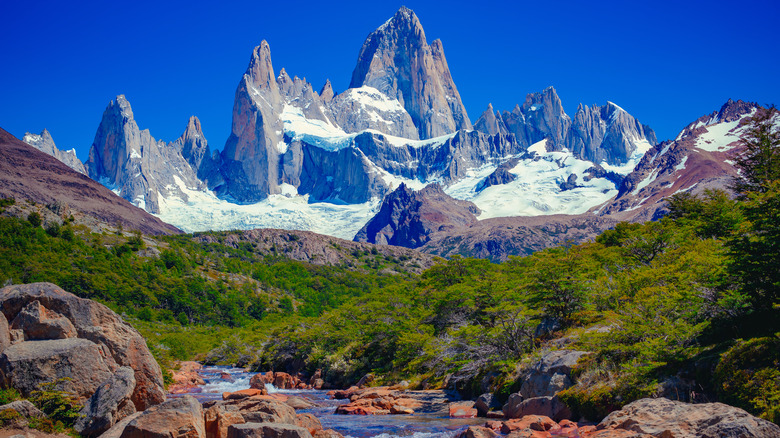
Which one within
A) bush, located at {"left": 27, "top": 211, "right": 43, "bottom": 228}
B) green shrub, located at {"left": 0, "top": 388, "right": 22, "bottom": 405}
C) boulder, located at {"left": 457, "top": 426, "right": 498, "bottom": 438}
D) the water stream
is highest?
bush, located at {"left": 27, "top": 211, "right": 43, "bottom": 228}

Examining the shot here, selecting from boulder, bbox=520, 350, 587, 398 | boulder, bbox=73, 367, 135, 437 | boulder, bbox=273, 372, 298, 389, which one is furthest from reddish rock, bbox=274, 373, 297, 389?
boulder, bbox=73, 367, 135, 437

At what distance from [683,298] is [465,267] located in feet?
111

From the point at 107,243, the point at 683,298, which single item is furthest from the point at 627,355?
the point at 107,243

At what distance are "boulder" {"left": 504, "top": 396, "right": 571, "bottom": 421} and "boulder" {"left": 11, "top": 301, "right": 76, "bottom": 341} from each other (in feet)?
63.0

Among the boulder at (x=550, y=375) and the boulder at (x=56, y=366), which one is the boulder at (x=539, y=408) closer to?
the boulder at (x=550, y=375)

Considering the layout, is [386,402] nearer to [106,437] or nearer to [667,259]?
[106,437]

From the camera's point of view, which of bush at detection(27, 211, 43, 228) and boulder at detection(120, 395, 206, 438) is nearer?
boulder at detection(120, 395, 206, 438)

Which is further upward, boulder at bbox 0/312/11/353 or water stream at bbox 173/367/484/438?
boulder at bbox 0/312/11/353

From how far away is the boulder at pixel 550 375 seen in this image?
25.0 metres

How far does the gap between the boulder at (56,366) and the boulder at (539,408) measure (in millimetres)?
17558

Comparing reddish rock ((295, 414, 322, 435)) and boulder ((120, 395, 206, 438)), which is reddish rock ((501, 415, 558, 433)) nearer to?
reddish rock ((295, 414, 322, 435))

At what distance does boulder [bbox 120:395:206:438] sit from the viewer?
14.5 meters

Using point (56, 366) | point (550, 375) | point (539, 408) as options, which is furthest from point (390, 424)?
point (56, 366)

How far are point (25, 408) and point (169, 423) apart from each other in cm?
514
